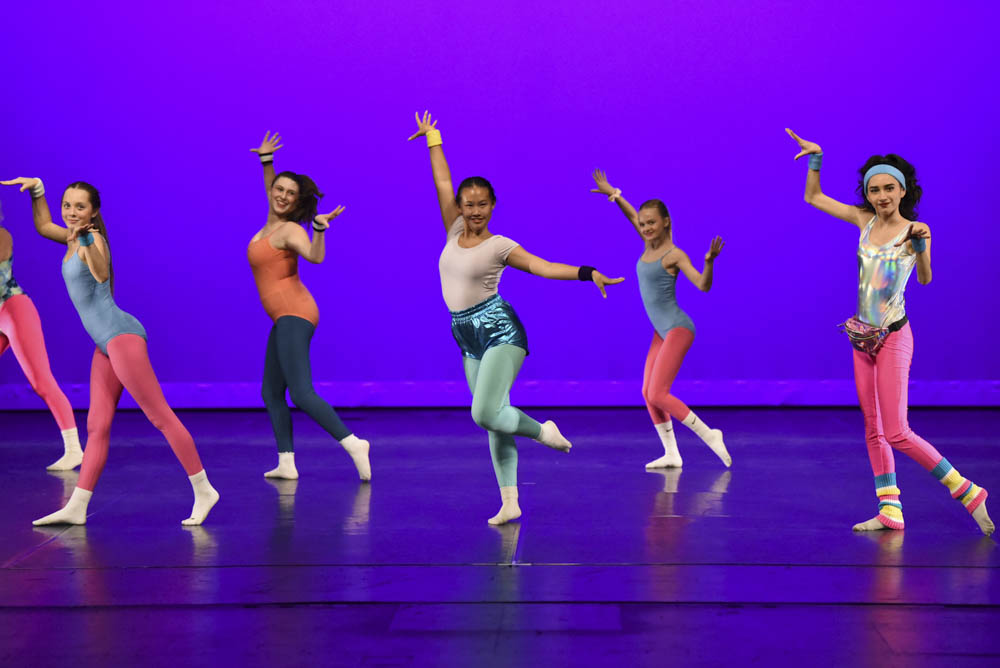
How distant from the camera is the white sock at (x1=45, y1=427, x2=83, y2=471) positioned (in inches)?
232

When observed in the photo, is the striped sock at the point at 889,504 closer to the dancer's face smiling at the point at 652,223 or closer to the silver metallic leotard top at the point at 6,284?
the dancer's face smiling at the point at 652,223

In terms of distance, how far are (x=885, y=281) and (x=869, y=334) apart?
0.67 ft

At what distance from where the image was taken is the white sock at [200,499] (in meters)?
4.50

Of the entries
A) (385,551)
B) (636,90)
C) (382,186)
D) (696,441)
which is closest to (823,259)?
(636,90)

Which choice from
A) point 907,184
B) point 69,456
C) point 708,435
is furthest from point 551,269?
point 69,456

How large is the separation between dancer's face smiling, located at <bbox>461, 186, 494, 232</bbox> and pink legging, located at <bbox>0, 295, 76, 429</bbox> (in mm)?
2836

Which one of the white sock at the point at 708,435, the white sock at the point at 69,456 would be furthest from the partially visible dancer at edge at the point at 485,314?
the white sock at the point at 69,456

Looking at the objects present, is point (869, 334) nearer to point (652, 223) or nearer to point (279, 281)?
point (652, 223)

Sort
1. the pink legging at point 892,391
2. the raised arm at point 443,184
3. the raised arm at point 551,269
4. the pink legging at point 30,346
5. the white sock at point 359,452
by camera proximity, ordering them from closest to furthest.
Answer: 1. the raised arm at point 551,269
2. the pink legging at point 892,391
3. the raised arm at point 443,184
4. the white sock at point 359,452
5. the pink legging at point 30,346

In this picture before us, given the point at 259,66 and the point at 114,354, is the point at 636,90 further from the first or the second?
the point at 114,354

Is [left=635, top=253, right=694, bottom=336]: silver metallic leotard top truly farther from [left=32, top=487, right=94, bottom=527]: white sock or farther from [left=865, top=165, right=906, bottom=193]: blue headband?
[left=32, top=487, right=94, bottom=527]: white sock

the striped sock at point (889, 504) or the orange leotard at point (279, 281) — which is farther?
the orange leotard at point (279, 281)

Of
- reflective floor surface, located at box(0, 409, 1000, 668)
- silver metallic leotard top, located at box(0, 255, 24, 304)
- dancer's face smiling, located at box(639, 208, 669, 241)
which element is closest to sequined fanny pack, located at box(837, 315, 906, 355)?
reflective floor surface, located at box(0, 409, 1000, 668)

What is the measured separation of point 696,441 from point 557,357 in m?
2.05
